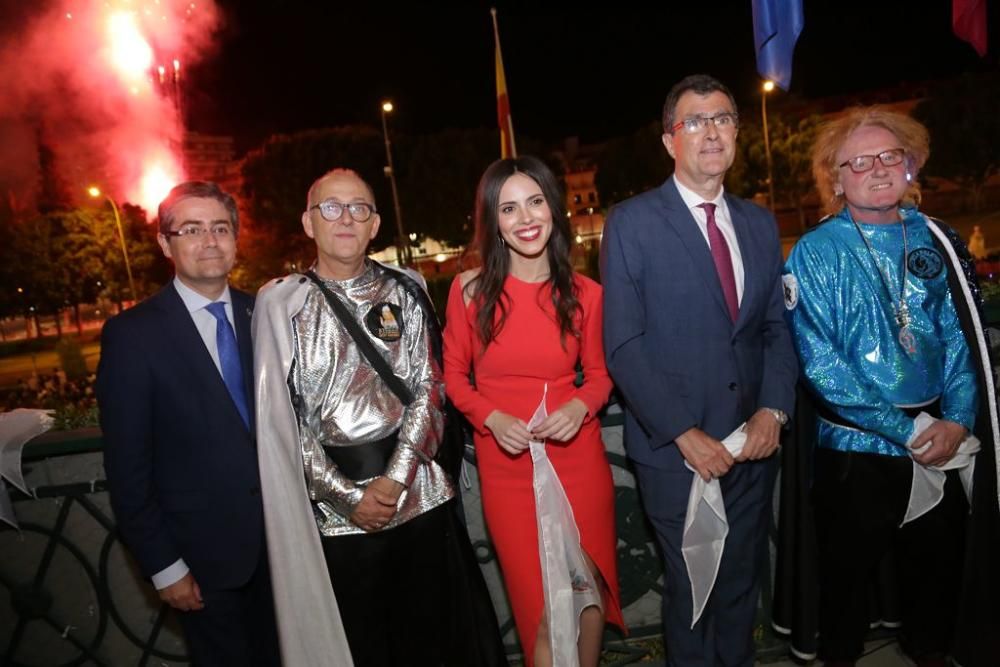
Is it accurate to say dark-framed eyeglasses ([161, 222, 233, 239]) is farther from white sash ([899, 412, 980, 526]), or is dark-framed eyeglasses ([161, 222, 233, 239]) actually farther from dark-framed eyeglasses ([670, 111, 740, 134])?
white sash ([899, 412, 980, 526])

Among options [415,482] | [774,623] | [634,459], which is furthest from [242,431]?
[774,623]

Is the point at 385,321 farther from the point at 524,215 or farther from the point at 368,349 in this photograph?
the point at 524,215

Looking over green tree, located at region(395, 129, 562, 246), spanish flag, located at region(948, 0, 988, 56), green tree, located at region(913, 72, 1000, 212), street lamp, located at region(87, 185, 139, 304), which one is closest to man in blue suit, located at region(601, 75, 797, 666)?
spanish flag, located at region(948, 0, 988, 56)

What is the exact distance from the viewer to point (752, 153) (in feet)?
131

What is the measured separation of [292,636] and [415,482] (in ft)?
2.59

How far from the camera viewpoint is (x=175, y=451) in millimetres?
2611

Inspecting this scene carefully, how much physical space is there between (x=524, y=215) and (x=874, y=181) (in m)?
1.52

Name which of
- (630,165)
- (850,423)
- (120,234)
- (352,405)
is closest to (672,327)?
(850,423)

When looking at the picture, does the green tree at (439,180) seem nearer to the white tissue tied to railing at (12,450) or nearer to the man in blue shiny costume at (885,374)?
the white tissue tied to railing at (12,450)

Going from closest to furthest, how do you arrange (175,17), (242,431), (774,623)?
(242,431) → (774,623) → (175,17)

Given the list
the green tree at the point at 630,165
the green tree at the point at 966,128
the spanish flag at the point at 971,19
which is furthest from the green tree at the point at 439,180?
the spanish flag at the point at 971,19

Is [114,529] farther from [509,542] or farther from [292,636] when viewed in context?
[509,542]

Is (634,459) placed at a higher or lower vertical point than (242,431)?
lower

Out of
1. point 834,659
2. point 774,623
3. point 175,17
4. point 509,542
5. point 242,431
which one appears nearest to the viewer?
point 242,431
